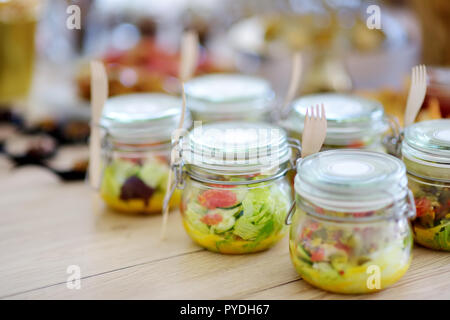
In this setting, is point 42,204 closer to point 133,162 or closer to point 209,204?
point 133,162

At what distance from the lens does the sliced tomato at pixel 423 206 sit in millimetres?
740

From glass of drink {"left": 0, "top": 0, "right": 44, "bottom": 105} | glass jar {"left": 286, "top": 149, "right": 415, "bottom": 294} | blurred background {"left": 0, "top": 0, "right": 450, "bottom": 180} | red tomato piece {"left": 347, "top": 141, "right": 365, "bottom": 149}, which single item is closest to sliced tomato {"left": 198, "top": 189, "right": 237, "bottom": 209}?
glass jar {"left": 286, "top": 149, "right": 415, "bottom": 294}

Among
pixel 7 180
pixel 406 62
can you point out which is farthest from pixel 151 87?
pixel 406 62

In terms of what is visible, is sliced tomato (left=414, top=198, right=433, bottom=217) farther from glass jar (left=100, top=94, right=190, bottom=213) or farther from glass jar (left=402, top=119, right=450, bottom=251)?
glass jar (left=100, top=94, right=190, bottom=213)

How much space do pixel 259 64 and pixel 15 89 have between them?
0.68m

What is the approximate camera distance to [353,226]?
64cm

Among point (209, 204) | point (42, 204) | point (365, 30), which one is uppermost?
point (365, 30)

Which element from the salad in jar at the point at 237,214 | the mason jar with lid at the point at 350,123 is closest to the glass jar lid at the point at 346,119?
the mason jar with lid at the point at 350,123

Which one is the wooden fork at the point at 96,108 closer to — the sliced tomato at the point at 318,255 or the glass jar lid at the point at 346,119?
the glass jar lid at the point at 346,119

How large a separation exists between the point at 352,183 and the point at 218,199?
0.19 m

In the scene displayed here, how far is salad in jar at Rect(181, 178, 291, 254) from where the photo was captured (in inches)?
29.2

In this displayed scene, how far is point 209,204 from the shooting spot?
75cm

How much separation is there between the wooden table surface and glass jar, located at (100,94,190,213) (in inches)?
1.8
